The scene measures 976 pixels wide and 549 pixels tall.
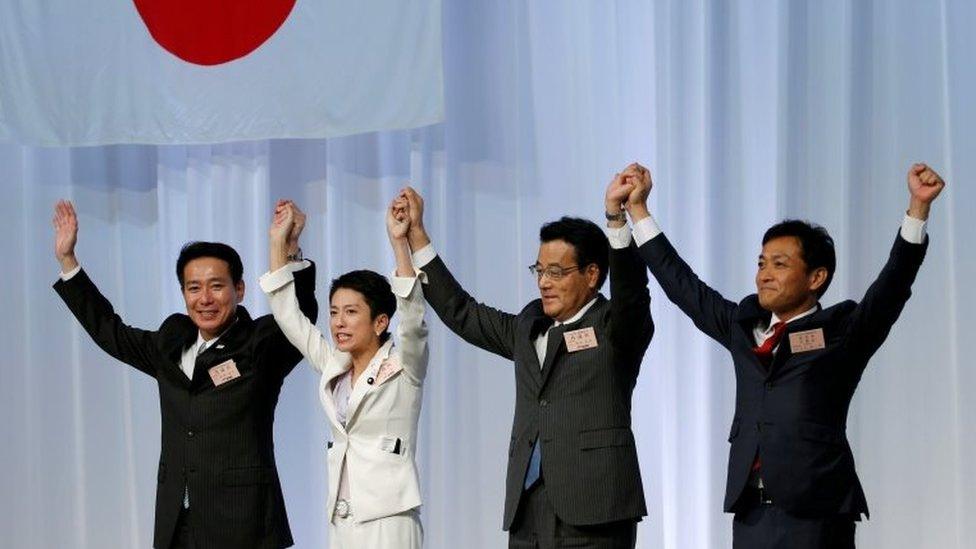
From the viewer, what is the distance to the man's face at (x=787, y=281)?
320 centimetres

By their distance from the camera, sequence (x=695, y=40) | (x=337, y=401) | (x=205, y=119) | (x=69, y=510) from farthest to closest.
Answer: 1. (x=69, y=510)
2. (x=205, y=119)
3. (x=695, y=40)
4. (x=337, y=401)

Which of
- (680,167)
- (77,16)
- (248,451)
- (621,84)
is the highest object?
(77,16)

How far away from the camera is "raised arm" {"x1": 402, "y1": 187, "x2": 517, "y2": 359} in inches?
139

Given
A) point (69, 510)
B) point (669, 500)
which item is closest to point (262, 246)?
point (69, 510)

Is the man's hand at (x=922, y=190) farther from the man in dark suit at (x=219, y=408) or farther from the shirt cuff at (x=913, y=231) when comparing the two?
the man in dark suit at (x=219, y=408)

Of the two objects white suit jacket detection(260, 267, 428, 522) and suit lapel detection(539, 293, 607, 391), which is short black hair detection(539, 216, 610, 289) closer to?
suit lapel detection(539, 293, 607, 391)

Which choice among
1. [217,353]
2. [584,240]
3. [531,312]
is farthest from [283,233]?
[584,240]

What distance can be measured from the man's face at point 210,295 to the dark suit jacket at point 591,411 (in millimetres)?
827

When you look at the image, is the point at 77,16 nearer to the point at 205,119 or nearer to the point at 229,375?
the point at 205,119

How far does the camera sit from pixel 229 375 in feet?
11.8

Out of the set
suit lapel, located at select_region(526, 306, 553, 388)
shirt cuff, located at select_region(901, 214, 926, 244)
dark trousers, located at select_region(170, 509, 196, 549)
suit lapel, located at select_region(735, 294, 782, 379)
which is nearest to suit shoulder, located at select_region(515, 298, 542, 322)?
suit lapel, located at select_region(526, 306, 553, 388)

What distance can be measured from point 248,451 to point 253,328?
0.32 m

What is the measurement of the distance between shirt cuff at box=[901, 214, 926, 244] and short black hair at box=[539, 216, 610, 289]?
67cm

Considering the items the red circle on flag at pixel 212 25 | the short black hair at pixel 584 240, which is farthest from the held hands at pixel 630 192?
the red circle on flag at pixel 212 25
